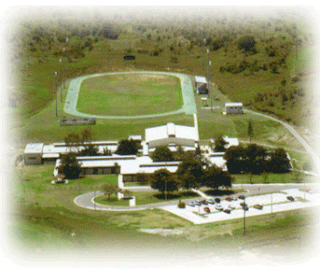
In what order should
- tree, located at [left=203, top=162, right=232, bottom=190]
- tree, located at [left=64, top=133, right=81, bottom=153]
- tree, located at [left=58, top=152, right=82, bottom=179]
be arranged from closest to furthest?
tree, located at [left=203, top=162, right=232, bottom=190] → tree, located at [left=58, top=152, right=82, bottom=179] → tree, located at [left=64, top=133, right=81, bottom=153]

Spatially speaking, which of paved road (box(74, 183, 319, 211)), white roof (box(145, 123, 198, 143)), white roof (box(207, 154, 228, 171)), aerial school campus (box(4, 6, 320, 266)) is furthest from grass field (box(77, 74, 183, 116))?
paved road (box(74, 183, 319, 211))

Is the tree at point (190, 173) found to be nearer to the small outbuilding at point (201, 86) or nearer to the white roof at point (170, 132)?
the white roof at point (170, 132)

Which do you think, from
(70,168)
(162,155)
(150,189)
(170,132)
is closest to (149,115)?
(170,132)

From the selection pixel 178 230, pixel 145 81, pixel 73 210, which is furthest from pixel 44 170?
pixel 145 81

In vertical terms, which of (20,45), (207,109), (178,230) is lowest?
(178,230)

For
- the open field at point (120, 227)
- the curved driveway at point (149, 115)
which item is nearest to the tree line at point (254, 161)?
the open field at point (120, 227)

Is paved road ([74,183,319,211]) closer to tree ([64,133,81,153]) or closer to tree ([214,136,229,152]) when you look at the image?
tree ([214,136,229,152])

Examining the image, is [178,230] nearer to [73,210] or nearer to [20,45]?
[73,210]
